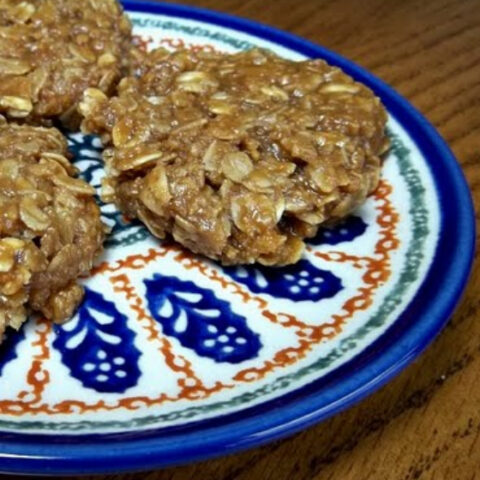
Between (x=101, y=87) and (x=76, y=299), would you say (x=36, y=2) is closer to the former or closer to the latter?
(x=101, y=87)

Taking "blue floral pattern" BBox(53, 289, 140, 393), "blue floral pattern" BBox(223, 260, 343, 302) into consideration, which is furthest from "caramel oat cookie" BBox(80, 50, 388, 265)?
"blue floral pattern" BBox(53, 289, 140, 393)

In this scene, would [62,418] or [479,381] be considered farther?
[479,381]

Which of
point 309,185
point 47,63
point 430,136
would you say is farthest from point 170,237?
point 430,136

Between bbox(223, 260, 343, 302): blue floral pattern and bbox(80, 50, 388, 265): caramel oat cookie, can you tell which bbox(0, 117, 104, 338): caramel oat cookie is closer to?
bbox(80, 50, 388, 265): caramel oat cookie

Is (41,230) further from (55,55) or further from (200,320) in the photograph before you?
(55,55)

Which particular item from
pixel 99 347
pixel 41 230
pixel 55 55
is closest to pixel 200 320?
pixel 99 347

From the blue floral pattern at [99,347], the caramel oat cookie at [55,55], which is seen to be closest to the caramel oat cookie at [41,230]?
the blue floral pattern at [99,347]

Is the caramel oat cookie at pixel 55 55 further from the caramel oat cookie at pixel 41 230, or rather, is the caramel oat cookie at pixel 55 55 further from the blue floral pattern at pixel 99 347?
the blue floral pattern at pixel 99 347
